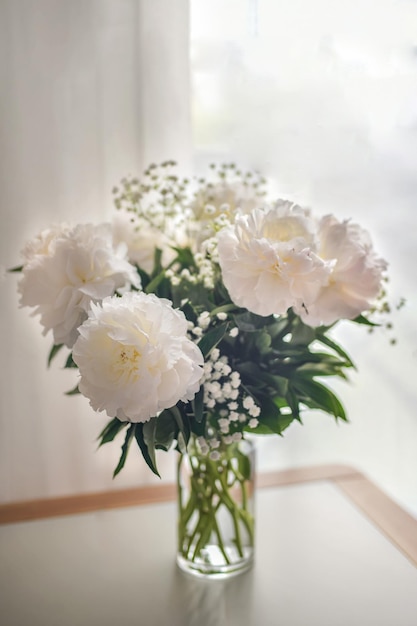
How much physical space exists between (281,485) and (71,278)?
0.66 meters

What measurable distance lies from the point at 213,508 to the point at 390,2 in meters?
0.95

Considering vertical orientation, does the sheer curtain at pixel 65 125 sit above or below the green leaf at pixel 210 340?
above

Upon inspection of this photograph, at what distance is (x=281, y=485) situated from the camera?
127 cm

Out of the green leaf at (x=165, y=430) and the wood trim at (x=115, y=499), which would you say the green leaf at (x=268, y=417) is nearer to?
the green leaf at (x=165, y=430)

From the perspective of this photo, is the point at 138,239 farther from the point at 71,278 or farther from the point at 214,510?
the point at 214,510

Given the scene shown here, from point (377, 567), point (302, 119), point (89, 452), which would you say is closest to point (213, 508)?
point (377, 567)

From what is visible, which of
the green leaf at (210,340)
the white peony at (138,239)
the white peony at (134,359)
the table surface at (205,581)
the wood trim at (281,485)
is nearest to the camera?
the white peony at (134,359)

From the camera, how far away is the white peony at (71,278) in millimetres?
828

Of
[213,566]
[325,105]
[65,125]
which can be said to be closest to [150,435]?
[213,566]

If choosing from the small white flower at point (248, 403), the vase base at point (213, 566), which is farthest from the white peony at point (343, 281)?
the vase base at point (213, 566)

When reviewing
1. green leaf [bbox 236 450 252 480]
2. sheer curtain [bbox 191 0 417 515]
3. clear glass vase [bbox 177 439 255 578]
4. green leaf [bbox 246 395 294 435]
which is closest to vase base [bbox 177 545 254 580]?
clear glass vase [bbox 177 439 255 578]

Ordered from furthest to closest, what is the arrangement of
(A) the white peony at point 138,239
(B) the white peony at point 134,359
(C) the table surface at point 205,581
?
(A) the white peony at point 138,239, (C) the table surface at point 205,581, (B) the white peony at point 134,359

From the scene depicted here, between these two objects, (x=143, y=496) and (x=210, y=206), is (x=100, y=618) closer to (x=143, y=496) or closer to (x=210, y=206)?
(x=143, y=496)

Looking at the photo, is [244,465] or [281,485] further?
[281,485]
